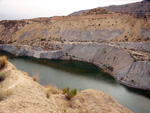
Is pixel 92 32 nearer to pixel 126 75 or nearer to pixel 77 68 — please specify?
pixel 77 68

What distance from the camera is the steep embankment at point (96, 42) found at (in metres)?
31.7

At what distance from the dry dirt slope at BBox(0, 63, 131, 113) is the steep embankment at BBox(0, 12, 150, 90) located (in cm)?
2007

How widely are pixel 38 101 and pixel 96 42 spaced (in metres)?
46.4

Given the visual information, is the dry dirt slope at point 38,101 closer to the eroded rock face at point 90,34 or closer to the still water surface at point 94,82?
the still water surface at point 94,82

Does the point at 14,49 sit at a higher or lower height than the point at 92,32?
lower

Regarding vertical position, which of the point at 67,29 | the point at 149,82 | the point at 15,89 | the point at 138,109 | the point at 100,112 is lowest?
the point at 138,109

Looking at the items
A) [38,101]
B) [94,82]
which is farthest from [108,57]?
[38,101]

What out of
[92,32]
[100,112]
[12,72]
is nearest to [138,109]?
[100,112]

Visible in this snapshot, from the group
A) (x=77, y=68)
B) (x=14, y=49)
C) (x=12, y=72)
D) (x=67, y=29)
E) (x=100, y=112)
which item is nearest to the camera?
(x=12, y=72)

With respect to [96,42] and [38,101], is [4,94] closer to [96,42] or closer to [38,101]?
[38,101]

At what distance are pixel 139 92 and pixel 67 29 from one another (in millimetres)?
49005

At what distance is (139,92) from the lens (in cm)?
2636

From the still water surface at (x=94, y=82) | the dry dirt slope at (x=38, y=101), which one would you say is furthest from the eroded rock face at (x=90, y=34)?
the dry dirt slope at (x=38, y=101)

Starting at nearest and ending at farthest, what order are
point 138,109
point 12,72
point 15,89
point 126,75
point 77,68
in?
1. point 15,89
2. point 12,72
3. point 138,109
4. point 126,75
5. point 77,68
